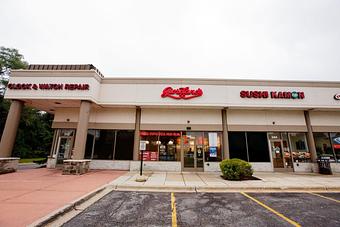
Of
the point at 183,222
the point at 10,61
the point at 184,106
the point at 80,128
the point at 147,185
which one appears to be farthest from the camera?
the point at 10,61

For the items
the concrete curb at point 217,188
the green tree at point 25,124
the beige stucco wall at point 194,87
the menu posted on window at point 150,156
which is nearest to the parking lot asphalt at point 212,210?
the concrete curb at point 217,188

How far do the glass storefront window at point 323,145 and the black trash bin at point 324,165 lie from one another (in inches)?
40.1

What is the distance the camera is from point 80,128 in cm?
1284

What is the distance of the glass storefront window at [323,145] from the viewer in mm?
14631

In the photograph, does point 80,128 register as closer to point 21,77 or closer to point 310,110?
point 21,77

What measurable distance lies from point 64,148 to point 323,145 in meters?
24.4

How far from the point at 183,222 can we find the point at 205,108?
1142cm

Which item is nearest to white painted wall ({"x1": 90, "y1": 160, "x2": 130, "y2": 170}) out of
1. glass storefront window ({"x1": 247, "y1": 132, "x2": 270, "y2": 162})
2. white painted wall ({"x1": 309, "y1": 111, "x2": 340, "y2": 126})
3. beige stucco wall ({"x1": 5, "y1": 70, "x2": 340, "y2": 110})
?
beige stucco wall ({"x1": 5, "y1": 70, "x2": 340, "y2": 110})

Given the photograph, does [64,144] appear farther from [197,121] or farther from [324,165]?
[324,165]

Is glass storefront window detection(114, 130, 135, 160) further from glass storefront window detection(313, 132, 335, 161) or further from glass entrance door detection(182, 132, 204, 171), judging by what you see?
glass storefront window detection(313, 132, 335, 161)

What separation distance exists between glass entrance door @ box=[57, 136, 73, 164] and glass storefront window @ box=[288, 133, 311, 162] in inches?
822

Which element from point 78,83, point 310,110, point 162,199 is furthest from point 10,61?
point 310,110

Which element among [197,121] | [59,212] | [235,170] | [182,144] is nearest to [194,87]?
[197,121]

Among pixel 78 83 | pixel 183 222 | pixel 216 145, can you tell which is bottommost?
pixel 183 222
